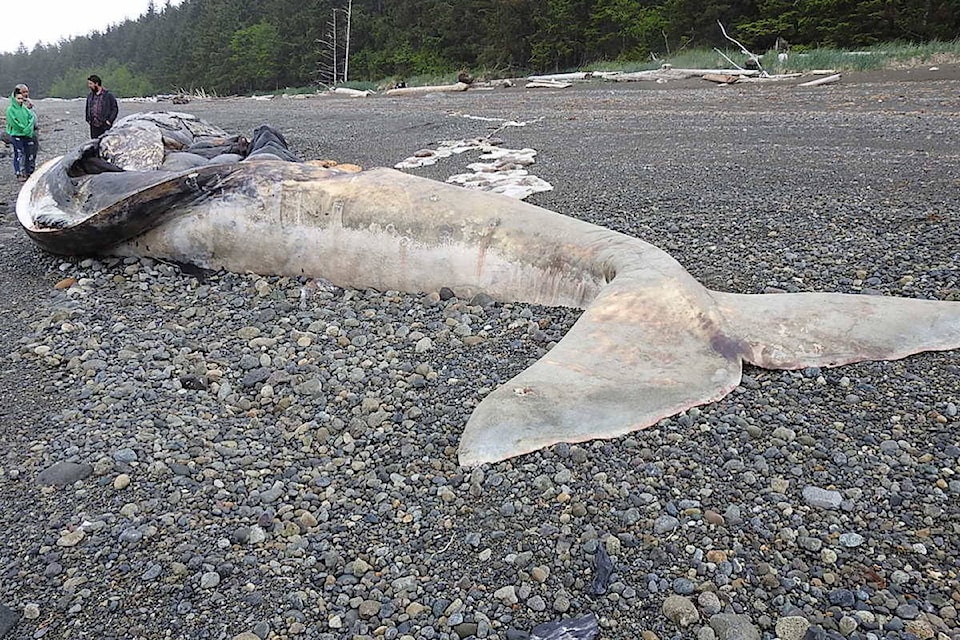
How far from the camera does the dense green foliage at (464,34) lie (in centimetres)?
2368

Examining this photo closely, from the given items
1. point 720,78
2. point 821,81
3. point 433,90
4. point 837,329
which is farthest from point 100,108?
point 433,90

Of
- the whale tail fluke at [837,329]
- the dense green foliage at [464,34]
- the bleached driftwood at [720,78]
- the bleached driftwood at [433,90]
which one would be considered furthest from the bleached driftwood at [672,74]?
the whale tail fluke at [837,329]

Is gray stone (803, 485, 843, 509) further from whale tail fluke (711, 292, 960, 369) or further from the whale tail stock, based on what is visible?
whale tail fluke (711, 292, 960, 369)

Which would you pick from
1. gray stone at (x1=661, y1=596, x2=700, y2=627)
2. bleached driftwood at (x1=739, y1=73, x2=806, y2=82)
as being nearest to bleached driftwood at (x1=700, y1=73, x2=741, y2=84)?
bleached driftwood at (x1=739, y1=73, x2=806, y2=82)

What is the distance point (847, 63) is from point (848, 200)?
42.4ft

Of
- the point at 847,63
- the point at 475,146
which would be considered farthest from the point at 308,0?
the point at 475,146

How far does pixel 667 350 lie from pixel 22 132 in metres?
9.24

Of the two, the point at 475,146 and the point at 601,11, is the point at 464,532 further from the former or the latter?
the point at 601,11

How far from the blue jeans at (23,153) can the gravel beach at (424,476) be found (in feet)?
18.6

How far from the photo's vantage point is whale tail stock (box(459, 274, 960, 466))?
2344mm

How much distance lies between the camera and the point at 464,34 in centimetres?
3972

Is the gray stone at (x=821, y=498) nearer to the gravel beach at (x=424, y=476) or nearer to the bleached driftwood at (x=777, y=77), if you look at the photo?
the gravel beach at (x=424, y=476)

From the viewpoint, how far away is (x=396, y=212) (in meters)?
3.94

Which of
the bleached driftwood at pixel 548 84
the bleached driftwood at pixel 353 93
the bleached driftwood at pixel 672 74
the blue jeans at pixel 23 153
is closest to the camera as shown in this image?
the blue jeans at pixel 23 153
